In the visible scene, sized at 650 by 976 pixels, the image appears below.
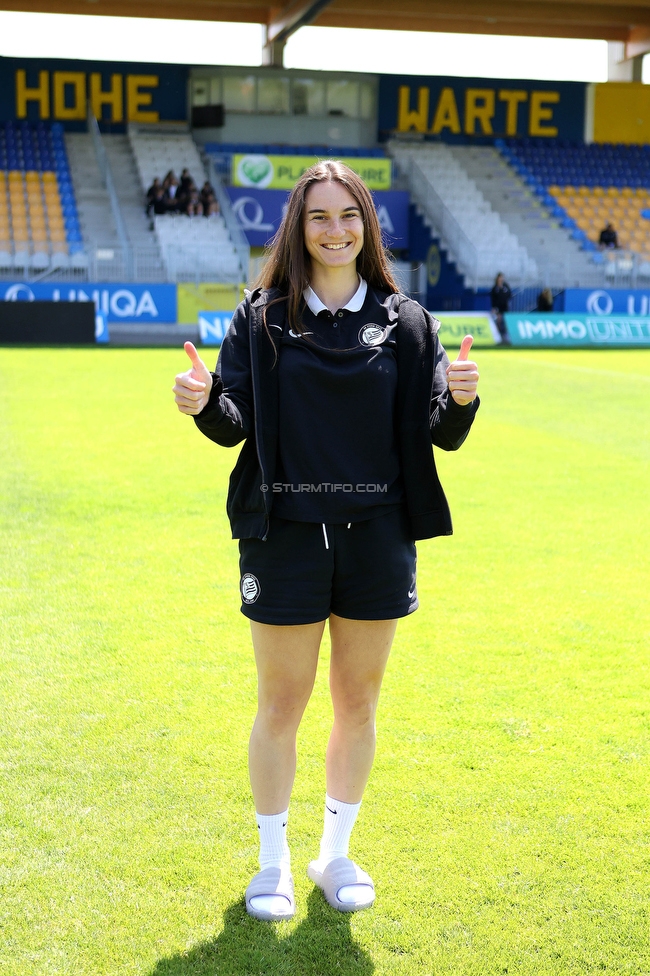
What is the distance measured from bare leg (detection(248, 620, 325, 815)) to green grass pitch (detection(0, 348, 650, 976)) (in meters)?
0.35

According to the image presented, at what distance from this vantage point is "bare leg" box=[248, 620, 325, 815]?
2908 mm

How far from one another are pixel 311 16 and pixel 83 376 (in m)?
17.9

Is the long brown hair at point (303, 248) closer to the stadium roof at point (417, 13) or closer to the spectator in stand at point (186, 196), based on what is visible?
the spectator in stand at point (186, 196)

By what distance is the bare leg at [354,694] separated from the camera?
9.70 feet

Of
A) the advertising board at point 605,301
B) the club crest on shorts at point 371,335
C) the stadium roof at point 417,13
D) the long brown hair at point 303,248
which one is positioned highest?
the stadium roof at point 417,13

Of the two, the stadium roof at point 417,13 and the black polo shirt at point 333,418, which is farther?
the stadium roof at point 417,13

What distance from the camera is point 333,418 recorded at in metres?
2.81

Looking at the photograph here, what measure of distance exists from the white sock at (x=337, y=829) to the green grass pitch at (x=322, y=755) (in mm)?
143

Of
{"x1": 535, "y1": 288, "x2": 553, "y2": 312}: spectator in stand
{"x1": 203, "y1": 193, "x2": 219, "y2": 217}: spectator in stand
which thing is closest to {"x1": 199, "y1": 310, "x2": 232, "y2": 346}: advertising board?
{"x1": 203, "y1": 193, "x2": 219, "y2": 217}: spectator in stand

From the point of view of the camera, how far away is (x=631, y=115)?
38906 mm

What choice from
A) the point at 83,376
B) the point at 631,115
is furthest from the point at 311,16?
the point at 83,376

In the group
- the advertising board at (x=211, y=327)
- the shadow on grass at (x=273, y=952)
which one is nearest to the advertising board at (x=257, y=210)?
the advertising board at (x=211, y=327)

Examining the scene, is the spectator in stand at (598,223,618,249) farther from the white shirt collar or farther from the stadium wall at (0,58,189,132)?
the white shirt collar

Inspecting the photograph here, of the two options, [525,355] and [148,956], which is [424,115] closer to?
[525,355]
